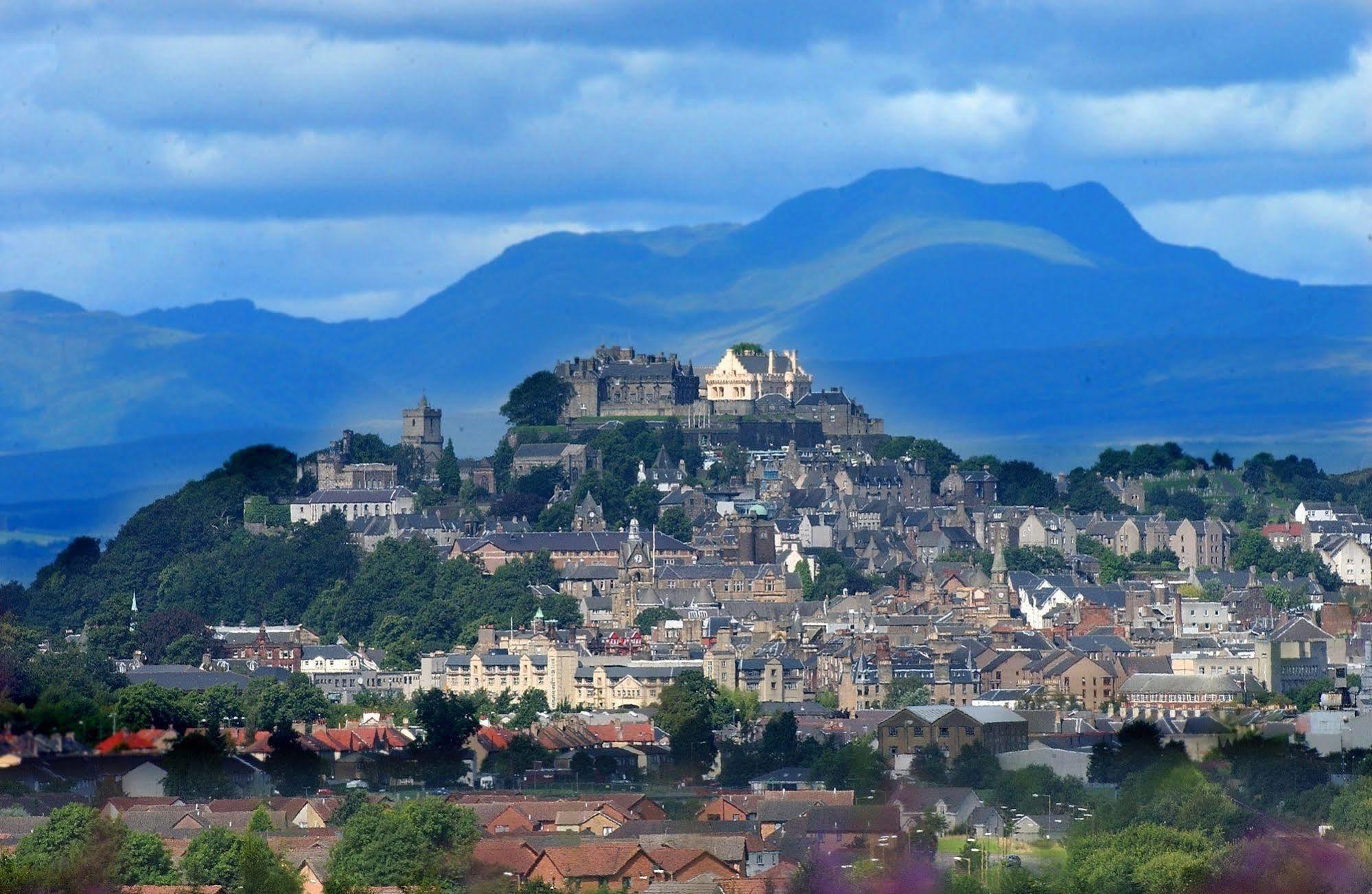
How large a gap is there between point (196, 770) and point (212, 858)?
68.2 inches

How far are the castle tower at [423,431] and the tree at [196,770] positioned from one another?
2568 inches

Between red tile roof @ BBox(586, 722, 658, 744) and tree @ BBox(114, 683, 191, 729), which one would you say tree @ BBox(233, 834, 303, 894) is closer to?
tree @ BBox(114, 683, 191, 729)

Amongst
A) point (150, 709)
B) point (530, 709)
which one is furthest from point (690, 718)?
point (150, 709)

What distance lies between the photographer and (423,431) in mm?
114188

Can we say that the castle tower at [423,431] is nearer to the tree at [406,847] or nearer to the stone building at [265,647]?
the stone building at [265,647]

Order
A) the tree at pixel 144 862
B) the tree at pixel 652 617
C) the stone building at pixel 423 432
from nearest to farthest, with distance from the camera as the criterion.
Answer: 1. the tree at pixel 144 862
2. the tree at pixel 652 617
3. the stone building at pixel 423 432

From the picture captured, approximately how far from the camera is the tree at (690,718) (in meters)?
66.7

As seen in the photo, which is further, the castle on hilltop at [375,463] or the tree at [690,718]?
the castle on hilltop at [375,463]

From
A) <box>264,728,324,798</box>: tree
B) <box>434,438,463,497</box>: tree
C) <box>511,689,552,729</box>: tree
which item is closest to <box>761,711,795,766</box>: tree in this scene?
<box>511,689,552,729</box>: tree

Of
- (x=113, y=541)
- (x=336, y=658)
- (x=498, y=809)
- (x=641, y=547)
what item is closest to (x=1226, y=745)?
(x=498, y=809)

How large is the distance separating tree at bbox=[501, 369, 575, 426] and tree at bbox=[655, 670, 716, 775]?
115ft

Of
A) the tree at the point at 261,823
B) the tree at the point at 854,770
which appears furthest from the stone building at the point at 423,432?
the tree at the point at 261,823

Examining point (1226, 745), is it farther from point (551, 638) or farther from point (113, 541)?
point (113, 541)

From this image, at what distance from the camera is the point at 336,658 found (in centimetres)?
8469
